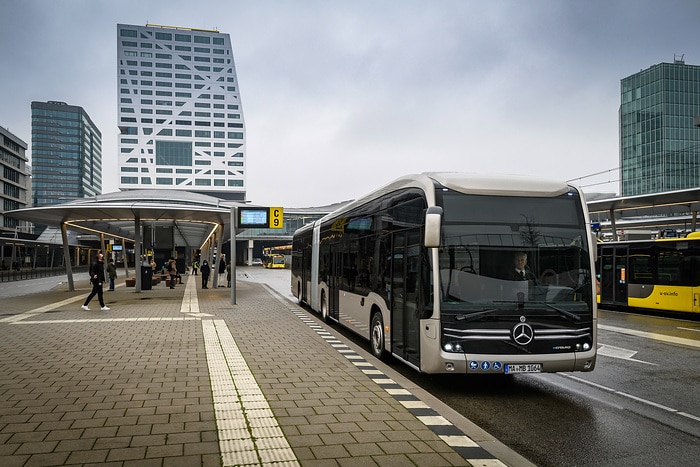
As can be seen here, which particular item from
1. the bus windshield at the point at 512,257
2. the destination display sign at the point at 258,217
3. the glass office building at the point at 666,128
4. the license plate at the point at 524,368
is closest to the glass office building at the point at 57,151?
the glass office building at the point at 666,128

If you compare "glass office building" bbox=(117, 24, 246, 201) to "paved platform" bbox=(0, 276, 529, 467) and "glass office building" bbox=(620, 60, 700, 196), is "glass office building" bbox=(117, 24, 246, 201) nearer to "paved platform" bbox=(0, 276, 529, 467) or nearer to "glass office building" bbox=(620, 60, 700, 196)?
"glass office building" bbox=(620, 60, 700, 196)

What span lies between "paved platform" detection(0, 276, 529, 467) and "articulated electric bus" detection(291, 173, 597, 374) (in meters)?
0.91

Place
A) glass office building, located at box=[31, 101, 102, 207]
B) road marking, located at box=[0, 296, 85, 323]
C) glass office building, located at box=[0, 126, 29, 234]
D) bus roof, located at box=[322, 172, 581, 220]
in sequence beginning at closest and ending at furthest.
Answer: bus roof, located at box=[322, 172, 581, 220], road marking, located at box=[0, 296, 85, 323], glass office building, located at box=[0, 126, 29, 234], glass office building, located at box=[31, 101, 102, 207]

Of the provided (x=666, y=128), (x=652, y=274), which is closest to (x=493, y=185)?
(x=652, y=274)

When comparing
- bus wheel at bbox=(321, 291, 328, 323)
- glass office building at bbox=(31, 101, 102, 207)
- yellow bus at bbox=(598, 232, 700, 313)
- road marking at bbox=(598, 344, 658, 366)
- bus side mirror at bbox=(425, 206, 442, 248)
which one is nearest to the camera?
bus side mirror at bbox=(425, 206, 442, 248)

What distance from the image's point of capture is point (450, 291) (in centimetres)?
725

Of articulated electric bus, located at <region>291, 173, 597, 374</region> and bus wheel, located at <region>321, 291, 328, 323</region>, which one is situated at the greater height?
articulated electric bus, located at <region>291, 173, 597, 374</region>

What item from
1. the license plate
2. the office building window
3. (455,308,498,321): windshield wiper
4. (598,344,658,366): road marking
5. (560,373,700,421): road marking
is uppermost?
the office building window

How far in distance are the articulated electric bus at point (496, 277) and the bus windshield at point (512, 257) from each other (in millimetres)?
13

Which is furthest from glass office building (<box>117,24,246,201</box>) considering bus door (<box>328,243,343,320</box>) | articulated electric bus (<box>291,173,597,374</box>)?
articulated electric bus (<box>291,173,597,374</box>)

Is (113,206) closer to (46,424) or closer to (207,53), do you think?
(46,424)

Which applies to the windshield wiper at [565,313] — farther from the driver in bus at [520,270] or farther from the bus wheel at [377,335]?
the bus wheel at [377,335]

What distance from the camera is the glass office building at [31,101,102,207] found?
18625 cm

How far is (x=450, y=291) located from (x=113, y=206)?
69.3 feet
